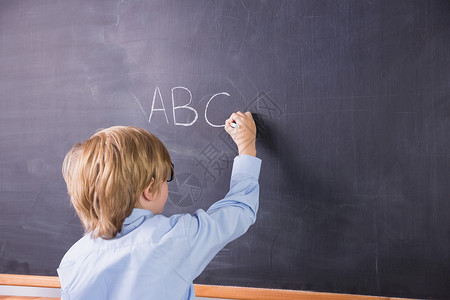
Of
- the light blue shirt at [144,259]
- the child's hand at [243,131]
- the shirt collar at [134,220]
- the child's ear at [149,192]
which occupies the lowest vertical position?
the light blue shirt at [144,259]

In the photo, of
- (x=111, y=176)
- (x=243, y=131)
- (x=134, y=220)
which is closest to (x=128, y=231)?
(x=134, y=220)

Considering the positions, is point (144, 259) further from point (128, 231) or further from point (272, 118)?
point (272, 118)

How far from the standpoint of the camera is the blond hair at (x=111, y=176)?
697mm

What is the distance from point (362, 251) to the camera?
0.99m

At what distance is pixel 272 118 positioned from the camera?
1033 mm

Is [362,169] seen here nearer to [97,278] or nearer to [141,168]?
[141,168]

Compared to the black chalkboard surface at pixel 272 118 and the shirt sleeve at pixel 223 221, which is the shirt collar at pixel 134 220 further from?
the black chalkboard surface at pixel 272 118

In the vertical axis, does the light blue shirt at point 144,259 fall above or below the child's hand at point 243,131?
below

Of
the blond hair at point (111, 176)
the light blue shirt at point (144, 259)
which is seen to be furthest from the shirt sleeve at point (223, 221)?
the blond hair at point (111, 176)

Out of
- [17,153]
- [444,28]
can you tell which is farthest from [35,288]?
[444,28]

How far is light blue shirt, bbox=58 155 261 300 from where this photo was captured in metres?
0.69

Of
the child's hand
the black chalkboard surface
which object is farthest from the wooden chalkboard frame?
the child's hand

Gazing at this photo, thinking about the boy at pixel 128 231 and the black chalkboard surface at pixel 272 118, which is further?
the black chalkboard surface at pixel 272 118

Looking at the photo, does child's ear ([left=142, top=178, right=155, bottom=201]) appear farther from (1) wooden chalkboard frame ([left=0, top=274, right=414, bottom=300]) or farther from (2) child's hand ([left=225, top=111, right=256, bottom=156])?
(1) wooden chalkboard frame ([left=0, top=274, right=414, bottom=300])
